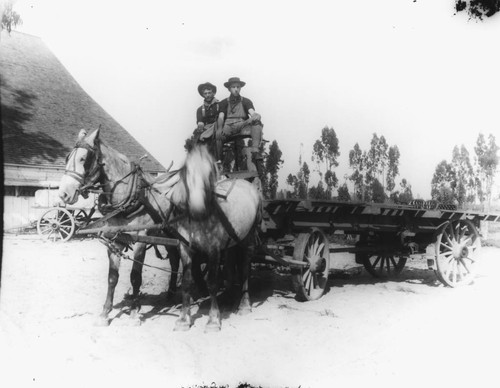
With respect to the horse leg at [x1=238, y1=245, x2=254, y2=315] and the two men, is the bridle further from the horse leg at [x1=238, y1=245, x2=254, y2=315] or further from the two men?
the horse leg at [x1=238, y1=245, x2=254, y2=315]

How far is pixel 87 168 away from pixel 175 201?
1.03 meters

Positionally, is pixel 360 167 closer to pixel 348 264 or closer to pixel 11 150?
pixel 348 264

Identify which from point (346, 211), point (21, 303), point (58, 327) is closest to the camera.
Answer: point (58, 327)

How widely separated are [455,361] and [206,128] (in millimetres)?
4453

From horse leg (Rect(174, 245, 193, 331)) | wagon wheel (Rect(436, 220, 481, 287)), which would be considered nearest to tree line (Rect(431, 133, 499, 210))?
wagon wheel (Rect(436, 220, 481, 287))

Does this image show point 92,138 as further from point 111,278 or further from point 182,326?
point 182,326

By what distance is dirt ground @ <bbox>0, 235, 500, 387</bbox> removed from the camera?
12.8 ft

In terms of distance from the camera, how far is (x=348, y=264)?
11.0 m

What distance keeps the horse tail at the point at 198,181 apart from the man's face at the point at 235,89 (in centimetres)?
165

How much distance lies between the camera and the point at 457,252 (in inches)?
319

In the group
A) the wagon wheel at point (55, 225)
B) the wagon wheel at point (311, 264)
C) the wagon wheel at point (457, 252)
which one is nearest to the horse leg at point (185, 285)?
the wagon wheel at point (311, 264)

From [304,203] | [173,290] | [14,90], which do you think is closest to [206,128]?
[304,203]

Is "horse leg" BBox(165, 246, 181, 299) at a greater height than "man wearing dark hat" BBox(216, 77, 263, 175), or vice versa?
"man wearing dark hat" BBox(216, 77, 263, 175)

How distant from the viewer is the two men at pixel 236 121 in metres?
6.38
